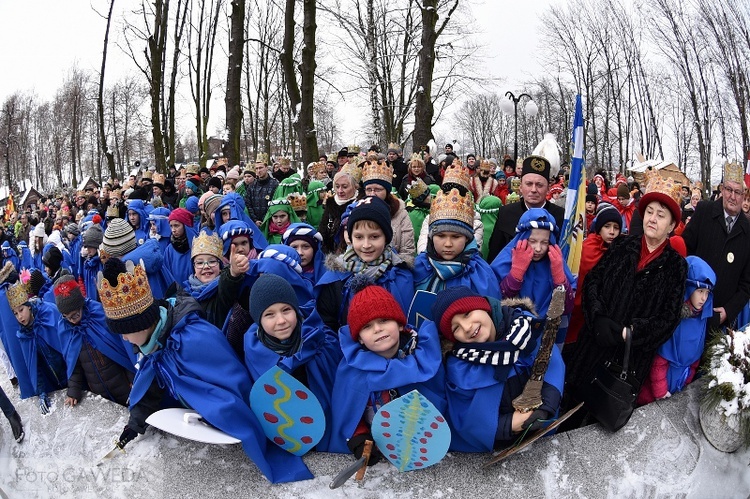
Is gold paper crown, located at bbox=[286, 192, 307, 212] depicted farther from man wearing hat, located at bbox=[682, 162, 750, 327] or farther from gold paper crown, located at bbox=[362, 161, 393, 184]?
man wearing hat, located at bbox=[682, 162, 750, 327]

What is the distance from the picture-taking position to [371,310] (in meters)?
2.44

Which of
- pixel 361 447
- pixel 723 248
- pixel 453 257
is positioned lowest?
pixel 361 447

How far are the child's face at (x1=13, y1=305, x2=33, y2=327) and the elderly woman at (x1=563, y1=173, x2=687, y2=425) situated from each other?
12.6 ft

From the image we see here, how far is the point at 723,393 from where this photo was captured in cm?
278

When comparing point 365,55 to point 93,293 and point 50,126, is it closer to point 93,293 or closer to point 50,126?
point 93,293

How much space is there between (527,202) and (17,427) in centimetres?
409

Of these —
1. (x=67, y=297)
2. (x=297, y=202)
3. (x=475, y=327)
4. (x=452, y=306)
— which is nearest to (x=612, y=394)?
(x=475, y=327)

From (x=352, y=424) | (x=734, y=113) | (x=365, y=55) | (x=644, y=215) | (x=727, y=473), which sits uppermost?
(x=365, y=55)

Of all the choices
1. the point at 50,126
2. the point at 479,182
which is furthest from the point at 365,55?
the point at 50,126

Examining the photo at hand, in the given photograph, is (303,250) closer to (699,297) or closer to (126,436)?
(126,436)

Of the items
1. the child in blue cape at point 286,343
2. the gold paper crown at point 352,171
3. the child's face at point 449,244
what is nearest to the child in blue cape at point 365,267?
the child's face at point 449,244

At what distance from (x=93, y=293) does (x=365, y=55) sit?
67.2 ft

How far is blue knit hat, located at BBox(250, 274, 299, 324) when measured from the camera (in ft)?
8.49

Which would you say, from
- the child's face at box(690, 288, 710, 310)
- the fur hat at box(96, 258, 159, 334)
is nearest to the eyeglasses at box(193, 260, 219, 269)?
the fur hat at box(96, 258, 159, 334)
